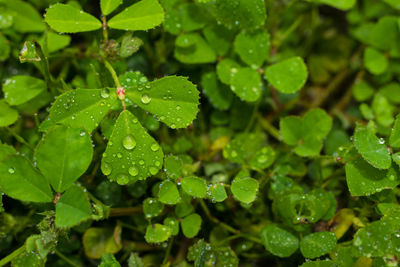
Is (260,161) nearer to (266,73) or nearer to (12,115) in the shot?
(266,73)

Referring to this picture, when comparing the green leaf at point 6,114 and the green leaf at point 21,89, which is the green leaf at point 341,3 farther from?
the green leaf at point 6,114

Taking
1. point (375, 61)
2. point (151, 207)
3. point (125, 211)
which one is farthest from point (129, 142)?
point (375, 61)

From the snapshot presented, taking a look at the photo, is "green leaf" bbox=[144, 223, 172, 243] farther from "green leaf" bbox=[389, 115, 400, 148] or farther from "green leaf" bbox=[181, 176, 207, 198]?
"green leaf" bbox=[389, 115, 400, 148]

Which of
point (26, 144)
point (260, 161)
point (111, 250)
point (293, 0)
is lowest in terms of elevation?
point (111, 250)

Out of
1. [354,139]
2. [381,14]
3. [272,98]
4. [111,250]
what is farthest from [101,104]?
[381,14]

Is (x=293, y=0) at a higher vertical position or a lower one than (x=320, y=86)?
higher

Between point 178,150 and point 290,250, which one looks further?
point 178,150

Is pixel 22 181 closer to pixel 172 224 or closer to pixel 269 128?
pixel 172 224
